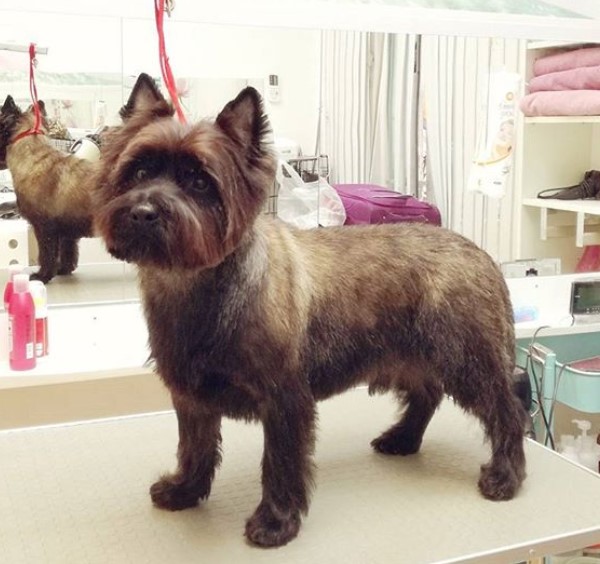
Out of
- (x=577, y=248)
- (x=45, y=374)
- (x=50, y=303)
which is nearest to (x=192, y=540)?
(x=45, y=374)

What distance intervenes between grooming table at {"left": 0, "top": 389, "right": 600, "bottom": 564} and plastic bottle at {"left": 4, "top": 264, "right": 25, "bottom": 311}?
1.09ft

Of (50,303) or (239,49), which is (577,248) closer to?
(239,49)

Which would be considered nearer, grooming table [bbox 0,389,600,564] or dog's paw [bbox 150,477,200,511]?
grooming table [bbox 0,389,600,564]

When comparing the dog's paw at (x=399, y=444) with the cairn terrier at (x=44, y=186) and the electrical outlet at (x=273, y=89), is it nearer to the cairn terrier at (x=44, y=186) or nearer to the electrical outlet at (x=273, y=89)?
the cairn terrier at (x=44, y=186)

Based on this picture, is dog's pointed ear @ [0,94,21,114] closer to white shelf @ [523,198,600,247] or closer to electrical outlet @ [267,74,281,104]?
electrical outlet @ [267,74,281,104]

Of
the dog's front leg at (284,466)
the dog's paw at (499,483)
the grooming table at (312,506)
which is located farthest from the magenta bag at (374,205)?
the dog's front leg at (284,466)

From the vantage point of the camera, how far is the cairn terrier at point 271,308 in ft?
3.63

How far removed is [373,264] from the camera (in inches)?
54.5

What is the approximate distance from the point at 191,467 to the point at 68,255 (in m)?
0.86

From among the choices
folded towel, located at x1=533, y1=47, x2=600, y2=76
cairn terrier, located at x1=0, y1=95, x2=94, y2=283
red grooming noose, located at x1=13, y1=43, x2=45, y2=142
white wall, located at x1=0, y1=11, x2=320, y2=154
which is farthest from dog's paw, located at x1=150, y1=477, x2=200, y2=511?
folded towel, located at x1=533, y1=47, x2=600, y2=76

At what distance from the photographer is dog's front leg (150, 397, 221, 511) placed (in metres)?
1.39

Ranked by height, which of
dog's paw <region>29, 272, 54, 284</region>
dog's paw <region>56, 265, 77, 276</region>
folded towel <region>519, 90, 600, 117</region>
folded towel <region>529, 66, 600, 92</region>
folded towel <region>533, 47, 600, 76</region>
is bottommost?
dog's paw <region>29, 272, 54, 284</region>

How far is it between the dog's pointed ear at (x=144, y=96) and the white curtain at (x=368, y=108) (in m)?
1.07

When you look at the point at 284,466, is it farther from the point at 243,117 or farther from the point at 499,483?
the point at 243,117
